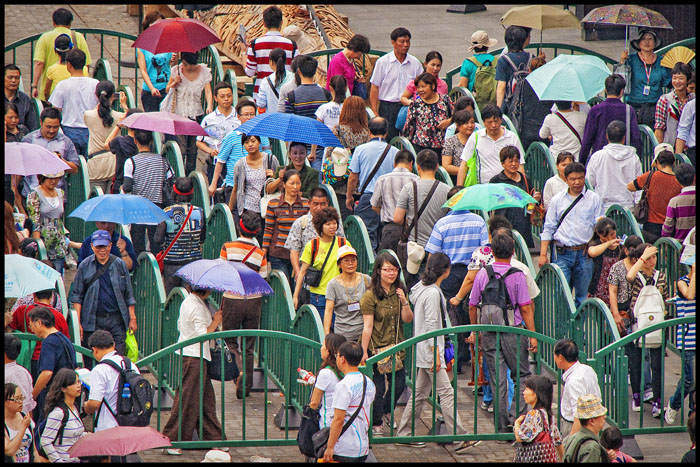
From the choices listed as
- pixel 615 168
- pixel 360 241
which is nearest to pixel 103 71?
pixel 360 241

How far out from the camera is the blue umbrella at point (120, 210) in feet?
38.4

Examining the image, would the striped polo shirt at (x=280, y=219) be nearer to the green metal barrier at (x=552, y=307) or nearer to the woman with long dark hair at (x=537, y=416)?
the green metal barrier at (x=552, y=307)

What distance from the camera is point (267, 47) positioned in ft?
52.6

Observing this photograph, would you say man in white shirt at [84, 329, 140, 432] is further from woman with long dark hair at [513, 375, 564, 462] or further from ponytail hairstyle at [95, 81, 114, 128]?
ponytail hairstyle at [95, 81, 114, 128]

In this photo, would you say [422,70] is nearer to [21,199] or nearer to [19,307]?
[21,199]

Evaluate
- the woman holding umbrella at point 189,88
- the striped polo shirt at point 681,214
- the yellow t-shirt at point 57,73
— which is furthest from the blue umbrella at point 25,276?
the yellow t-shirt at point 57,73

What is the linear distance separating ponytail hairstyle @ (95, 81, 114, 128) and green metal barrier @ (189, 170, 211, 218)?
1.77 meters

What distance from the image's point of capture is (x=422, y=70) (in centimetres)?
1584

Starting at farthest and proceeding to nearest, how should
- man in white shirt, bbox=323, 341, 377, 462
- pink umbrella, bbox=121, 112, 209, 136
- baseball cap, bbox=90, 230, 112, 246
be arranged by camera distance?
1. pink umbrella, bbox=121, 112, 209, 136
2. baseball cap, bbox=90, 230, 112, 246
3. man in white shirt, bbox=323, 341, 377, 462

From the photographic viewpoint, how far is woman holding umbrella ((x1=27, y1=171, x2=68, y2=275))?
12617 millimetres

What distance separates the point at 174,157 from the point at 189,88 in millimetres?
1690

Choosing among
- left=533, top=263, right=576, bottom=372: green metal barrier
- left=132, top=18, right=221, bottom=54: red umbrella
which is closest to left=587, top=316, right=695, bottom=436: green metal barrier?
left=533, top=263, right=576, bottom=372: green metal barrier

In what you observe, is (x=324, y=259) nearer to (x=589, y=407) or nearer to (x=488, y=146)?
(x=488, y=146)

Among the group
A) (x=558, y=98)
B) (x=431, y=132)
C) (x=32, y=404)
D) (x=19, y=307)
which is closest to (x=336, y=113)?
(x=431, y=132)
